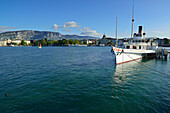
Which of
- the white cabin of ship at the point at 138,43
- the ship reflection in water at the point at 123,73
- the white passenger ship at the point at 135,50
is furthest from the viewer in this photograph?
the white cabin of ship at the point at 138,43

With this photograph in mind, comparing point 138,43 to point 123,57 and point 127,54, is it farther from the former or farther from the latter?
point 123,57

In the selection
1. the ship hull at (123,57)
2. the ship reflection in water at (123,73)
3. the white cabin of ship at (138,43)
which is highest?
the white cabin of ship at (138,43)

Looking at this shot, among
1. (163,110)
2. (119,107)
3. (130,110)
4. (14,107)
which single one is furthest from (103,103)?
(14,107)

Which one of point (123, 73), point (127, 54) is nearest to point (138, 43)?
point (127, 54)

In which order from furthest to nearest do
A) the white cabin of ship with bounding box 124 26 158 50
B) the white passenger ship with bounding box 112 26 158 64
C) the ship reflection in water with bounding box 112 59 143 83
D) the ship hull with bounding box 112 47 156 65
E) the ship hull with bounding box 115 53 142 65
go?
1. the white cabin of ship with bounding box 124 26 158 50
2. the white passenger ship with bounding box 112 26 158 64
3. the ship hull with bounding box 115 53 142 65
4. the ship hull with bounding box 112 47 156 65
5. the ship reflection in water with bounding box 112 59 143 83

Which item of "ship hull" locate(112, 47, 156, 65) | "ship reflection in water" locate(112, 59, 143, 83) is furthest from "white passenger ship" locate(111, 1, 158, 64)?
"ship reflection in water" locate(112, 59, 143, 83)

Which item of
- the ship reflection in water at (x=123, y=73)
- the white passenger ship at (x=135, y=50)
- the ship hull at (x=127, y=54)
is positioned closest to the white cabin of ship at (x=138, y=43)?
the white passenger ship at (x=135, y=50)

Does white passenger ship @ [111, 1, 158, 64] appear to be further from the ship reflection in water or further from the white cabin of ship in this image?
the ship reflection in water

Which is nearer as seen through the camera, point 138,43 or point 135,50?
point 135,50

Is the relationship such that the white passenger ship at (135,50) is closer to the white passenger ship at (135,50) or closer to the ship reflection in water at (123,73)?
the white passenger ship at (135,50)

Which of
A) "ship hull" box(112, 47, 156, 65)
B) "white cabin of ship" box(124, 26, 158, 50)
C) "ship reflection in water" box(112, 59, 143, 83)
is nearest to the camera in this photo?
"ship reflection in water" box(112, 59, 143, 83)

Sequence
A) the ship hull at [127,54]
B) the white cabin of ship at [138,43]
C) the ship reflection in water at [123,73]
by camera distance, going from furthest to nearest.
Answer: the white cabin of ship at [138,43]
the ship hull at [127,54]
the ship reflection in water at [123,73]

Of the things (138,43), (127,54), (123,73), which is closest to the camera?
(123,73)

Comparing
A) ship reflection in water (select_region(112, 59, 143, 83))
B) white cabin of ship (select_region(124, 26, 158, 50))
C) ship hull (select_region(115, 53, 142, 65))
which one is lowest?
ship reflection in water (select_region(112, 59, 143, 83))
